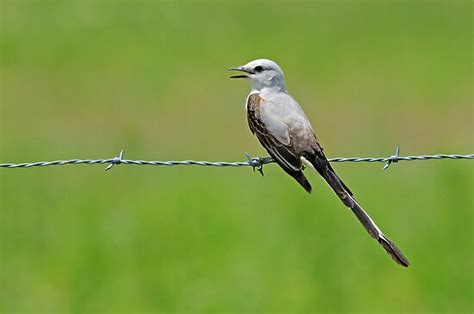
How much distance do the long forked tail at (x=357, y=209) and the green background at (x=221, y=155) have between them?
2128 mm

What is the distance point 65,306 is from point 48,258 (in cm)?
92

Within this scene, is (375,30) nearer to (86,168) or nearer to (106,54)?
(106,54)

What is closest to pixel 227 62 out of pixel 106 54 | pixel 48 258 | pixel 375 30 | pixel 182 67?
pixel 182 67

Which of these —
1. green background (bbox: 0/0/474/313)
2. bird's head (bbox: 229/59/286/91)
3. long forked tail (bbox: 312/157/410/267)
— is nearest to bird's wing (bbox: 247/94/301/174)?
long forked tail (bbox: 312/157/410/267)

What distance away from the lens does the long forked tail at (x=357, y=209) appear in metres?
6.82

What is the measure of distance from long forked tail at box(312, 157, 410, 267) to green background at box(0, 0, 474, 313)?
83.8 inches

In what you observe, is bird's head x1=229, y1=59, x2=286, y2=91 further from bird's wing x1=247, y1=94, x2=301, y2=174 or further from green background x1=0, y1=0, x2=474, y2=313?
green background x1=0, y1=0, x2=474, y2=313

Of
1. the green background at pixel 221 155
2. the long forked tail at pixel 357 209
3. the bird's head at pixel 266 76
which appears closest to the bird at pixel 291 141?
the long forked tail at pixel 357 209

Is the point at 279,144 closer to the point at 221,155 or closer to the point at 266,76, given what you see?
the point at 266,76

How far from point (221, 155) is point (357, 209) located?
957 cm

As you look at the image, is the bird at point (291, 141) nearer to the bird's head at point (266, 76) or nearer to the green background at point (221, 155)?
the bird's head at point (266, 76)

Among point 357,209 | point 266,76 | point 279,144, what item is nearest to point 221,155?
point 266,76

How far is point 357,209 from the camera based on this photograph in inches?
286

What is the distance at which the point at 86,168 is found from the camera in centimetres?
1406
